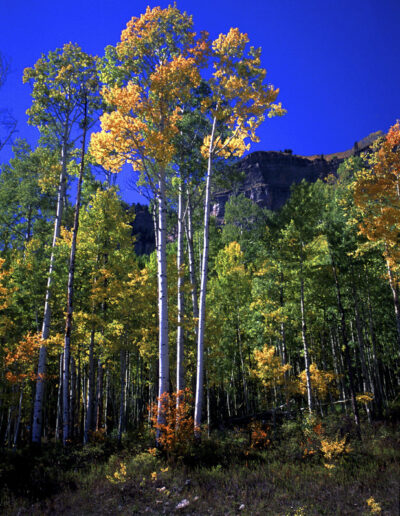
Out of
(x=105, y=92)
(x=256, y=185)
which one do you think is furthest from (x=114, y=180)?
(x=256, y=185)

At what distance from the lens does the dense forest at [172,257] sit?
10.4 meters

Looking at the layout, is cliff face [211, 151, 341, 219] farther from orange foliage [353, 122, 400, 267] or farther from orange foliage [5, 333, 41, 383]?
orange foliage [5, 333, 41, 383]

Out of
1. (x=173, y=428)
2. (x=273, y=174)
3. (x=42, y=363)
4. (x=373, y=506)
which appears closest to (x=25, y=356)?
(x=42, y=363)

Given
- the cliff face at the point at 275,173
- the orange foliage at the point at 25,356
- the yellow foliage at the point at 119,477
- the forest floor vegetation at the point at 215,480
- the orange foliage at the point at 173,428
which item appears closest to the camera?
the forest floor vegetation at the point at 215,480

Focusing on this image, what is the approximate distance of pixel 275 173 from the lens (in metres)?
106

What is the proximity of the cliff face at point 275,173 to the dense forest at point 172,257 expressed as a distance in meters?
83.7

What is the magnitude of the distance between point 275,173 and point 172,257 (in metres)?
96.4

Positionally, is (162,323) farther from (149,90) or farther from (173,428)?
(149,90)

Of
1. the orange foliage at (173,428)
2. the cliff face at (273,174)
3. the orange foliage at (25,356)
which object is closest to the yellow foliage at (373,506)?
the orange foliage at (173,428)

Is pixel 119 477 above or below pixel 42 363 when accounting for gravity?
below

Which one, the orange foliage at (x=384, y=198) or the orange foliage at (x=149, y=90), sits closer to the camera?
the orange foliage at (x=149, y=90)

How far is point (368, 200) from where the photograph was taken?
13.5 m

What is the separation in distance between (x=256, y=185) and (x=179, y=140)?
93913 millimetres

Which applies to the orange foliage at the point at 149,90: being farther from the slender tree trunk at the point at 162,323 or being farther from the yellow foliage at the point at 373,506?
the yellow foliage at the point at 373,506
